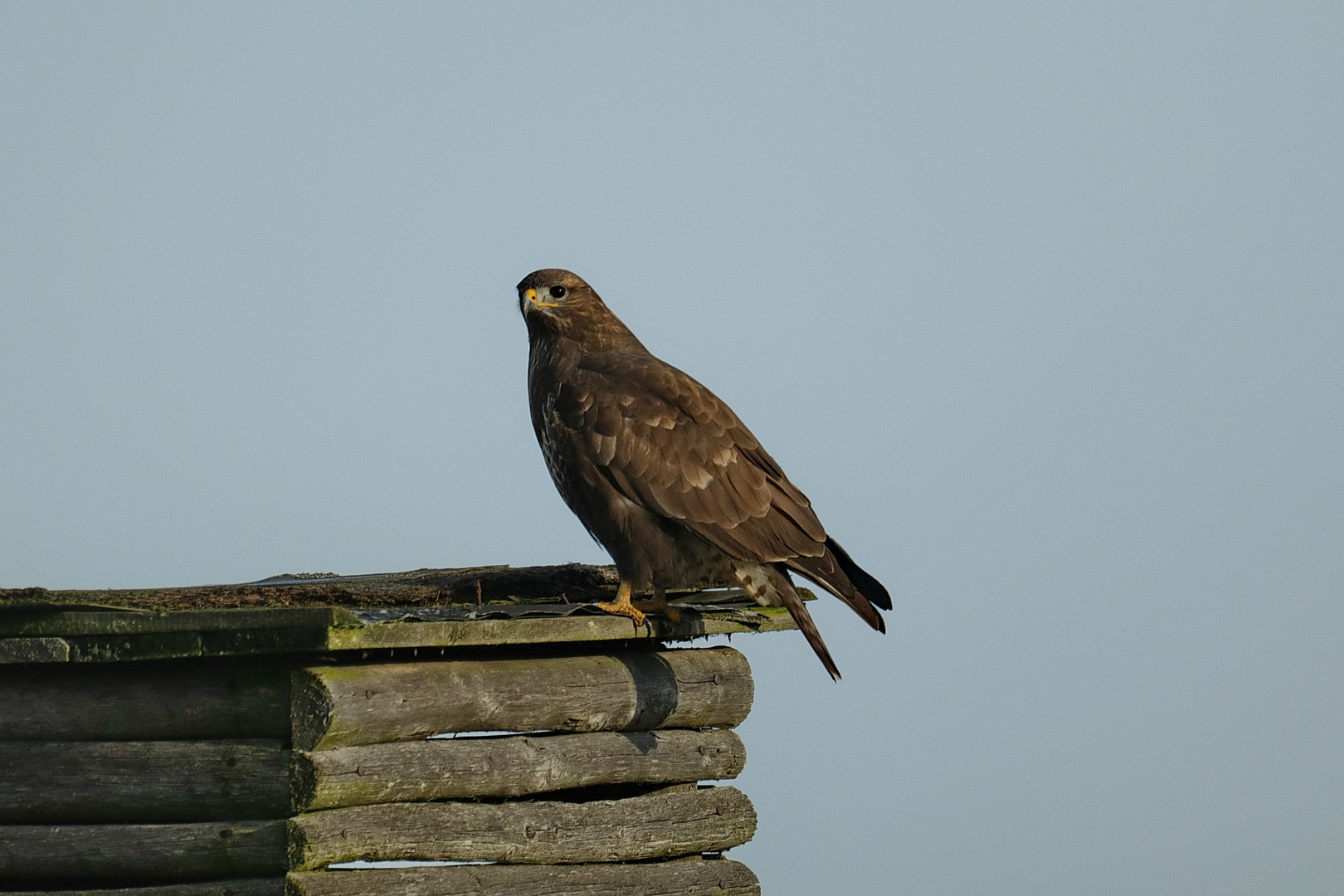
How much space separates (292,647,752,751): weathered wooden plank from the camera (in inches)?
240

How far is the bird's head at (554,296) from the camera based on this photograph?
8.50m

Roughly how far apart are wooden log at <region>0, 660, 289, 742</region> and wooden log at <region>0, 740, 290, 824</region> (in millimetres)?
56

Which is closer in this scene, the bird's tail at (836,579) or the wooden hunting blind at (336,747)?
the wooden hunting blind at (336,747)

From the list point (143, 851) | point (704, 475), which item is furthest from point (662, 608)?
point (143, 851)

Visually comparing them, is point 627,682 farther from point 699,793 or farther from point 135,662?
point 135,662

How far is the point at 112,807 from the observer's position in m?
6.71

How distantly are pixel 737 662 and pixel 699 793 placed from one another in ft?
2.45

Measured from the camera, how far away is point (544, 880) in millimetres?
7035

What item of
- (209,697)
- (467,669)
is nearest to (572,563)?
(467,669)

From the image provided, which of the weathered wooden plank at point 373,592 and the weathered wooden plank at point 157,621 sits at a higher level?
the weathered wooden plank at point 373,592

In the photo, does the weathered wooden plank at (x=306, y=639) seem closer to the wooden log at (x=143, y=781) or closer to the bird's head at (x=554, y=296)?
the wooden log at (x=143, y=781)

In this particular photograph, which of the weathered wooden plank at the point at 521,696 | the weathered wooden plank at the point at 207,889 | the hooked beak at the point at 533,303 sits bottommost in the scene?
the weathered wooden plank at the point at 207,889

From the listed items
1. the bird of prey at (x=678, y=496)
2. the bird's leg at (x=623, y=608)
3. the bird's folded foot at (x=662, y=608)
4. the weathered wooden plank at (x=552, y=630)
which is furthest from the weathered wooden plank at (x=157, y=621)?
the bird's folded foot at (x=662, y=608)

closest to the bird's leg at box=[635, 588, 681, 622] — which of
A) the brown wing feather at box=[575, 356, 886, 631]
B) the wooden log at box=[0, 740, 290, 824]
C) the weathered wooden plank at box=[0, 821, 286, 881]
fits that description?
the brown wing feather at box=[575, 356, 886, 631]
